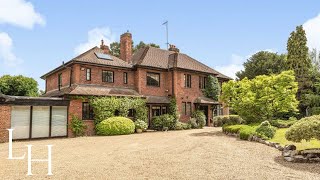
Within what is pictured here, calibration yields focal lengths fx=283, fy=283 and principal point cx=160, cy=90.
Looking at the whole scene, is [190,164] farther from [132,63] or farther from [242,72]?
[242,72]

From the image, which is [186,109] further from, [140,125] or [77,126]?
[77,126]

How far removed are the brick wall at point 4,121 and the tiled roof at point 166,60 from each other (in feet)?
44.6

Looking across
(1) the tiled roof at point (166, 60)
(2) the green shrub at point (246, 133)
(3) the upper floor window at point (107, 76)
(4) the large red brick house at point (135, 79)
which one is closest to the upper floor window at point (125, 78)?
(4) the large red brick house at point (135, 79)

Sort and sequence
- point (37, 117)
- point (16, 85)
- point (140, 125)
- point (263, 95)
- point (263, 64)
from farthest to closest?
1. point (263, 64)
2. point (16, 85)
3. point (140, 125)
4. point (263, 95)
5. point (37, 117)

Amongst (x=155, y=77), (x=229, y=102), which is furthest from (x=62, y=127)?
(x=229, y=102)

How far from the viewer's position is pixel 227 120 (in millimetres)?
30594

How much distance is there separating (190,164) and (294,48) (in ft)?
114

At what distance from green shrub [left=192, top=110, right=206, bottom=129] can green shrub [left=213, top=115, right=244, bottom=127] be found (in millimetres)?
1881

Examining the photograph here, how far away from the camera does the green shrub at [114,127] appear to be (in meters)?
24.2

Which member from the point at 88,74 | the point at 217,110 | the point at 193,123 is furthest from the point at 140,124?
the point at 217,110

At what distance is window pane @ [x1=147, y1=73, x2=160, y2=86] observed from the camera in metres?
30.3

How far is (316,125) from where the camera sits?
11.8m

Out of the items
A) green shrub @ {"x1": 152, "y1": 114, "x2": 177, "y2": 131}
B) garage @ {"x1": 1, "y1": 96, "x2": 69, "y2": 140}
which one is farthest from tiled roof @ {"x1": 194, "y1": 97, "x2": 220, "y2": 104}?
garage @ {"x1": 1, "y1": 96, "x2": 69, "y2": 140}

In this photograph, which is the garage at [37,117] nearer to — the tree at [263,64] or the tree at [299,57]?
the tree at [299,57]
